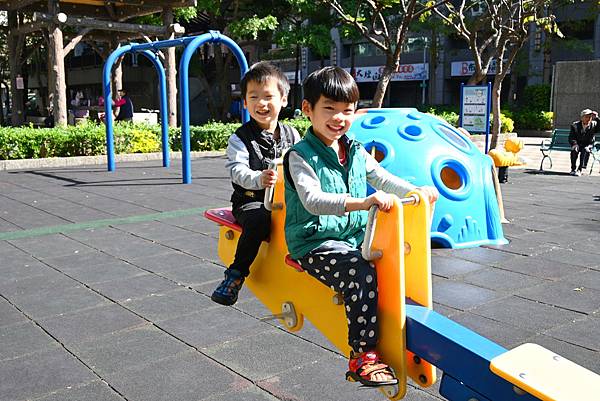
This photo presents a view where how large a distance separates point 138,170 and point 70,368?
9.02m

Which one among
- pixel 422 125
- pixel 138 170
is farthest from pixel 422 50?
pixel 422 125

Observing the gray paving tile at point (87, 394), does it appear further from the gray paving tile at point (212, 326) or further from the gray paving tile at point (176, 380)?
the gray paving tile at point (212, 326)

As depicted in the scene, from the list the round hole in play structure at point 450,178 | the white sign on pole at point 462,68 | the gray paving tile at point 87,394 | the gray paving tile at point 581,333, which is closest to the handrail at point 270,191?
the gray paving tile at point 87,394

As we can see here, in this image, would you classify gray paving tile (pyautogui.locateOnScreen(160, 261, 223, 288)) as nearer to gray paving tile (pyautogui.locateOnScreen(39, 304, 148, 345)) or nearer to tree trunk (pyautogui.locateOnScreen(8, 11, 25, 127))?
gray paving tile (pyautogui.locateOnScreen(39, 304, 148, 345))

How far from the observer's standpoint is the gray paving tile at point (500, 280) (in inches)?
181

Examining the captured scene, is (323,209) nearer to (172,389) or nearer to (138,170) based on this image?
(172,389)

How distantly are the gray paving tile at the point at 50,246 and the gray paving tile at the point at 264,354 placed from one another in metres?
2.72

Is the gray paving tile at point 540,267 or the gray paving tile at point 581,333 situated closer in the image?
the gray paving tile at point 581,333

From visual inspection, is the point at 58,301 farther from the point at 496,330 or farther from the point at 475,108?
the point at 475,108

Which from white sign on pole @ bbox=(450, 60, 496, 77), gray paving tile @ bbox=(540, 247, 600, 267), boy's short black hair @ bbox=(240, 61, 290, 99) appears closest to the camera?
boy's short black hair @ bbox=(240, 61, 290, 99)

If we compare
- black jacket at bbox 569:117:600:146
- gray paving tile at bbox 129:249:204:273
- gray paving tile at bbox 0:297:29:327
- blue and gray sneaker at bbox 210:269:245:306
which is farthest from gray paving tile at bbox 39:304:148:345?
black jacket at bbox 569:117:600:146

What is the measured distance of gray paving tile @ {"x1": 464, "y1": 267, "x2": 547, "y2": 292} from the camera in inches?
181

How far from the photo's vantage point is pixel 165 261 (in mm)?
5223

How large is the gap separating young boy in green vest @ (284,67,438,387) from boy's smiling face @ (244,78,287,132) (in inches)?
24.3
